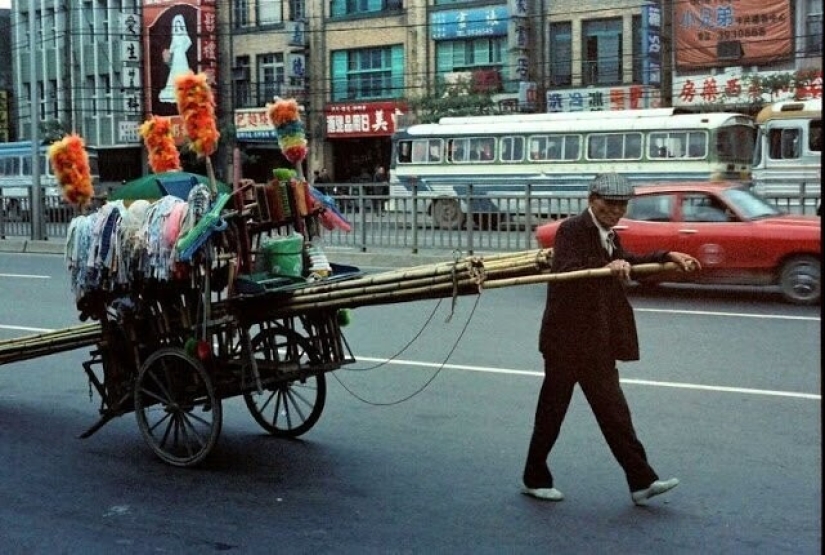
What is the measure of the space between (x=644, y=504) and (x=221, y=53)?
42424 millimetres

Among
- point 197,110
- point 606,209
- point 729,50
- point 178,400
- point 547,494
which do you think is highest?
point 729,50

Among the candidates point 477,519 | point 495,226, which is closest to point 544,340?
point 477,519

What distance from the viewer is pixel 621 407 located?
220 inches

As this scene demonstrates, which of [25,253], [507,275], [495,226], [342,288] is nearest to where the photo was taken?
[507,275]

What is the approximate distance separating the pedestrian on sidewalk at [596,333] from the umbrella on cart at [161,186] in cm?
216

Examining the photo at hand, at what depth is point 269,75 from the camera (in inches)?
1759

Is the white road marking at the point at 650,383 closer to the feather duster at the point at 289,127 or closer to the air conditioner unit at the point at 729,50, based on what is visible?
the feather duster at the point at 289,127

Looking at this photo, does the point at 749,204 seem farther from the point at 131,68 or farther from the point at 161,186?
the point at 131,68

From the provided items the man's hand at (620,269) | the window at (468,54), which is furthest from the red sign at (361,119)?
the man's hand at (620,269)

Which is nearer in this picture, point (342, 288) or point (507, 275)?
point (507, 275)

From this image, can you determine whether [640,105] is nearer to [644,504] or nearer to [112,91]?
[112,91]

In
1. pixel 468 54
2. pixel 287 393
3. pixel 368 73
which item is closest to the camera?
pixel 287 393

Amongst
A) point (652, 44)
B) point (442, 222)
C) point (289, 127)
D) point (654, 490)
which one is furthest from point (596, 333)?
point (652, 44)

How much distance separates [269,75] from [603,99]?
49.6 feet
